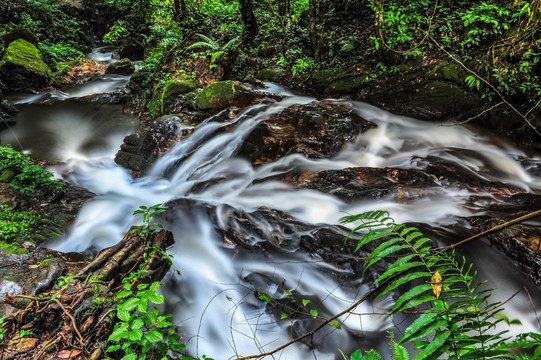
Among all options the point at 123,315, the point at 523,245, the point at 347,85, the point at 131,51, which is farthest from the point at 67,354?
the point at 131,51

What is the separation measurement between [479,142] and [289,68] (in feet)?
17.3

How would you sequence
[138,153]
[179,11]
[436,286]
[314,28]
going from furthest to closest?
[179,11] < [314,28] < [138,153] < [436,286]

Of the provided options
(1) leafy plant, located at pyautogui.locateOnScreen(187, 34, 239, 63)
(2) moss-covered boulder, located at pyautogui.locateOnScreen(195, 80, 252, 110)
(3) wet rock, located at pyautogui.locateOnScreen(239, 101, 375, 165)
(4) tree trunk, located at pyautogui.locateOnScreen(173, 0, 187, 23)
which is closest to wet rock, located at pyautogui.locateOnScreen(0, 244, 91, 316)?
(3) wet rock, located at pyautogui.locateOnScreen(239, 101, 375, 165)

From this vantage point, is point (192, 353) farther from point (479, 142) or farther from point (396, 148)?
point (479, 142)

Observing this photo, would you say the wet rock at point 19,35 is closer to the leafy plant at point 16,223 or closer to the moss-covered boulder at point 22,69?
the moss-covered boulder at point 22,69

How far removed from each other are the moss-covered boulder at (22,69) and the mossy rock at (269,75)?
322 inches

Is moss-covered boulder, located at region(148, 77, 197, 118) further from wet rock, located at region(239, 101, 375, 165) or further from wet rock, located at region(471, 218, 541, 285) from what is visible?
wet rock, located at region(471, 218, 541, 285)

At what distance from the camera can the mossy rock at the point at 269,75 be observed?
8.39 metres

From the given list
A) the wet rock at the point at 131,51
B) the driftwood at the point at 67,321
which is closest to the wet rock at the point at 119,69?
the wet rock at the point at 131,51

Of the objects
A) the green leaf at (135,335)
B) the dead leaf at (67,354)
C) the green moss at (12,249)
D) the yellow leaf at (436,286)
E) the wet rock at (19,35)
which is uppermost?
the wet rock at (19,35)

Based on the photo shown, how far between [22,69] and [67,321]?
459 inches

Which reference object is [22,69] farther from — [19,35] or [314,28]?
[314,28]

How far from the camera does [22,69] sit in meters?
9.95

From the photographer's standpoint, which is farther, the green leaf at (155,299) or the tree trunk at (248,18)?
the tree trunk at (248,18)
